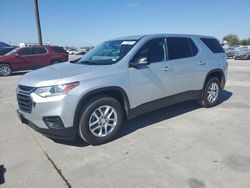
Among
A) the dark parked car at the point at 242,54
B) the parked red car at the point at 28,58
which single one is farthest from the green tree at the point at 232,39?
the parked red car at the point at 28,58

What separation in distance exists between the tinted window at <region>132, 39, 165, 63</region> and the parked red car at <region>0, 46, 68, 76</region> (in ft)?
37.9

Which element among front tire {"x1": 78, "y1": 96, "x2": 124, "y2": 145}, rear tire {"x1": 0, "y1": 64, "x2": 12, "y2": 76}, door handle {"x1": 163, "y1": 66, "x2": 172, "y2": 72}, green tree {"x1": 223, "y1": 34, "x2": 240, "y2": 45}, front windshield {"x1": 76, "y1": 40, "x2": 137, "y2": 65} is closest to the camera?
front tire {"x1": 78, "y1": 96, "x2": 124, "y2": 145}

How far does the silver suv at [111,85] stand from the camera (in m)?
3.51

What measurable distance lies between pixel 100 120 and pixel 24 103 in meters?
1.22

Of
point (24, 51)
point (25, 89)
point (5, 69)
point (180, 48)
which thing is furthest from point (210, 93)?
point (5, 69)

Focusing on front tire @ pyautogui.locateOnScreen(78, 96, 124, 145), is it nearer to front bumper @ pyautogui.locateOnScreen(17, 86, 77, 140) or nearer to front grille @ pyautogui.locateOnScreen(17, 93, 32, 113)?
front bumper @ pyautogui.locateOnScreen(17, 86, 77, 140)

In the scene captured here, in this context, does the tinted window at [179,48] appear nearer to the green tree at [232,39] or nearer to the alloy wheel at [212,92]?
the alloy wheel at [212,92]

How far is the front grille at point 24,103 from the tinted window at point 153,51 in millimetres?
1840

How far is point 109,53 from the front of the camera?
4566 millimetres

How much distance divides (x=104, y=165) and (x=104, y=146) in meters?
0.63

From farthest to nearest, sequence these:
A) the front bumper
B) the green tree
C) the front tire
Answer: the green tree, the front tire, the front bumper

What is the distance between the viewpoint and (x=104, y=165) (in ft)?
10.8

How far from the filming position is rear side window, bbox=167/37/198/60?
4.90 meters

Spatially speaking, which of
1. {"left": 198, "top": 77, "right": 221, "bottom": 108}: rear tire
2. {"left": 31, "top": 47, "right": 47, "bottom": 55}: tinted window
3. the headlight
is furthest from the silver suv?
{"left": 31, "top": 47, "right": 47, "bottom": 55}: tinted window
